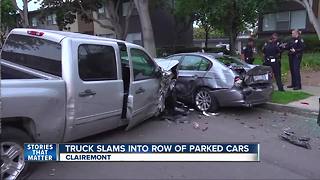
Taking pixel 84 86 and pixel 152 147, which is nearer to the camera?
pixel 152 147

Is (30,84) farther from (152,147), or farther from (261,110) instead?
(261,110)

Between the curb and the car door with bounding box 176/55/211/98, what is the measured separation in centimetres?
183

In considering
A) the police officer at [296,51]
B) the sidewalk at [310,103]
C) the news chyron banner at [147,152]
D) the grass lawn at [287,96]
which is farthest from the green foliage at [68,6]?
the news chyron banner at [147,152]

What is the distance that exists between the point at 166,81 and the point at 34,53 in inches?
139

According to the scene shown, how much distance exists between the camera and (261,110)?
1088cm

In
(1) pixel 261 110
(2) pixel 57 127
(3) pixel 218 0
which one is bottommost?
(1) pixel 261 110

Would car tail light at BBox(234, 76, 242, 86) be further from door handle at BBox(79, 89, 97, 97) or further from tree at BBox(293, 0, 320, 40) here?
tree at BBox(293, 0, 320, 40)

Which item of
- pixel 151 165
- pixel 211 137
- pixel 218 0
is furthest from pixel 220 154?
pixel 218 0

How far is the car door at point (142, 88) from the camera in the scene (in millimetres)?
7500

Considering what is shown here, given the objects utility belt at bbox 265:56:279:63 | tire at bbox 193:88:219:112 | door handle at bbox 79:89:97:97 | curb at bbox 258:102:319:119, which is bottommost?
curb at bbox 258:102:319:119

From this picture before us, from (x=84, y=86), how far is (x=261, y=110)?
589cm

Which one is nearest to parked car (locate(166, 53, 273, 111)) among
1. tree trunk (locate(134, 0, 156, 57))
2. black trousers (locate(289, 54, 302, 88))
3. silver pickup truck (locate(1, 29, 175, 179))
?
silver pickup truck (locate(1, 29, 175, 179))

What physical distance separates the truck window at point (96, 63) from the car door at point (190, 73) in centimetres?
378

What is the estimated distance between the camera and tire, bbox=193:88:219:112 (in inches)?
401
